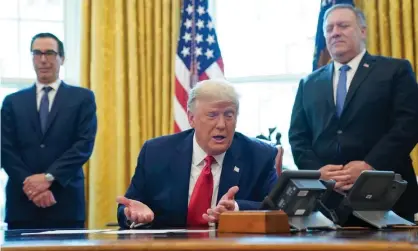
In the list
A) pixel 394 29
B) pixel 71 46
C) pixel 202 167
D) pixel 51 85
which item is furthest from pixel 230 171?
pixel 71 46

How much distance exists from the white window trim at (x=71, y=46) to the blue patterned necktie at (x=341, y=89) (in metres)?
2.58

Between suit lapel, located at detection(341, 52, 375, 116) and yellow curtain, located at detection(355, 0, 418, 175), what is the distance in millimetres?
1011

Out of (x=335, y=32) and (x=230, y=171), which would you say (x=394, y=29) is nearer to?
(x=335, y=32)

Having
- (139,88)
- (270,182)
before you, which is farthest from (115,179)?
(270,182)

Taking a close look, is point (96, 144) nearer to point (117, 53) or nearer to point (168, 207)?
point (117, 53)

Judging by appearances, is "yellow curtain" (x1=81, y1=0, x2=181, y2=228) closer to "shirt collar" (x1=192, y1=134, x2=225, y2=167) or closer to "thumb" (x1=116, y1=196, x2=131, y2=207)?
"shirt collar" (x1=192, y1=134, x2=225, y2=167)

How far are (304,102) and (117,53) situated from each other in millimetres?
1995

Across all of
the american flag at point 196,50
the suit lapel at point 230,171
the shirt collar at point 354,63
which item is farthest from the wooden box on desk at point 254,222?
the american flag at point 196,50

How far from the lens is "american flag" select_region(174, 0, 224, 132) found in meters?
5.70

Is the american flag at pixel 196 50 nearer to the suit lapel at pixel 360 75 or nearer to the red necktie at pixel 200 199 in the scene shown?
the suit lapel at pixel 360 75

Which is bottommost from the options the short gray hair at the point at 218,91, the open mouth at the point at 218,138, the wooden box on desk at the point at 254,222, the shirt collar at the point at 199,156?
the wooden box on desk at the point at 254,222

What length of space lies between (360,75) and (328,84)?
196mm

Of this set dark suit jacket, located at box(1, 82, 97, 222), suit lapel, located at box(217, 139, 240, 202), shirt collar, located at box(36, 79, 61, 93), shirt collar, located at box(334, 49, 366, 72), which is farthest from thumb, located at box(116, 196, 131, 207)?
shirt collar, located at box(36, 79, 61, 93)

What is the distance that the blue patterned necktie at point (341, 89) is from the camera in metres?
4.22
